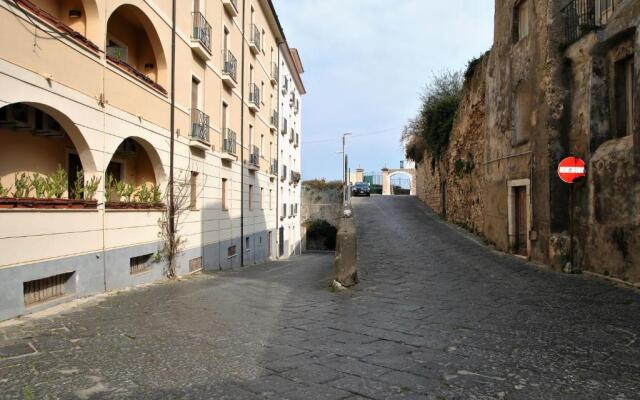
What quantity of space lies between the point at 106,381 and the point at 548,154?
1064 cm

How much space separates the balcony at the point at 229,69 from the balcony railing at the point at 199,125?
2.73 metres

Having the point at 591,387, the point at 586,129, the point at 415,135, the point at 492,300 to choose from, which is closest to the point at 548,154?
the point at 586,129

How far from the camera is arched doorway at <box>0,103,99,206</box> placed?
7457 mm

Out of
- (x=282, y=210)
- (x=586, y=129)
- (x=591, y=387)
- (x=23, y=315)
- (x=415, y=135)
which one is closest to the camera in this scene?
(x=591, y=387)

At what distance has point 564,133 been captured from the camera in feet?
36.6

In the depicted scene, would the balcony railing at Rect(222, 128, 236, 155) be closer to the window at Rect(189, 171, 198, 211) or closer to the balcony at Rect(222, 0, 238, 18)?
the window at Rect(189, 171, 198, 211)

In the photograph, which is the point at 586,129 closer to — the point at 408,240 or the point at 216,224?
the point at 408,240

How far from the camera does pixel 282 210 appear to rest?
1204 inches

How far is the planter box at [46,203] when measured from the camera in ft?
20.7

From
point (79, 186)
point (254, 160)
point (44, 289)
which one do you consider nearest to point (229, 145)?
point (254, 160)

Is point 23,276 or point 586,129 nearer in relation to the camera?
point 23,276

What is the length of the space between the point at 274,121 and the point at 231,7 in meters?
10.9

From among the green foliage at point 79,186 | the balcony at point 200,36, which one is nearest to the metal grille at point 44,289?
the green foliage at point 79,186

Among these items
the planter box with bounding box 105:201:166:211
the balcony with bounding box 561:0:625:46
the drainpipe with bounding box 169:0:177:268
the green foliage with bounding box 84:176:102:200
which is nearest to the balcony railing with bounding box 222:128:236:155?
the drainpipe with bounding box 169:0:177:268
